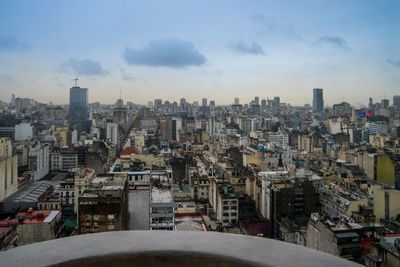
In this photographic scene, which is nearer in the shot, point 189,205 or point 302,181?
point 189,205

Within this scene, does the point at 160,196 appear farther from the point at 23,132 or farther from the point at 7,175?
the point at 23,132

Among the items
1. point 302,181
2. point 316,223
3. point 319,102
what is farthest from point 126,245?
point 319,102

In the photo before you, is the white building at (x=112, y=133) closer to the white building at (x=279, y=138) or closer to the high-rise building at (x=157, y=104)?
the white building at (x=279, y=138)

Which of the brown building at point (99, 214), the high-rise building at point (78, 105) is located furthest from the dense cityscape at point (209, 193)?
the high-rise building at point (78, 105)

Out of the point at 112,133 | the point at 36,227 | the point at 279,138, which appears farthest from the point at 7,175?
the point at 279,138

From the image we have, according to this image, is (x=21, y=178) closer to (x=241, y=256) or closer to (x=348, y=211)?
(x=348, y=211)

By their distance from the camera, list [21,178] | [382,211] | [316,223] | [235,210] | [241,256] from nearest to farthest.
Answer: [241,256] → [316,223] → [382,211] → [235,210] → [21,178]

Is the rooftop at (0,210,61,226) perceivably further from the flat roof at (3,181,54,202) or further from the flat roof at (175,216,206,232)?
the flat roof at (3,181,54,202)
